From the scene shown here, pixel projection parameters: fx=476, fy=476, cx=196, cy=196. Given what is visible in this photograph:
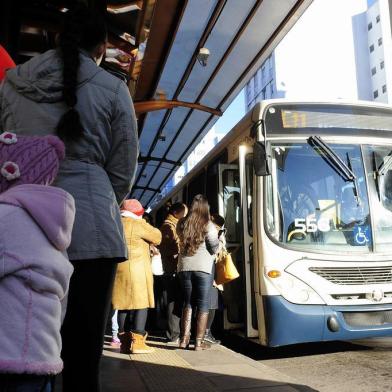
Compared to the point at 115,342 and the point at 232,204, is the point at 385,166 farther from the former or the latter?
the point at 115,342

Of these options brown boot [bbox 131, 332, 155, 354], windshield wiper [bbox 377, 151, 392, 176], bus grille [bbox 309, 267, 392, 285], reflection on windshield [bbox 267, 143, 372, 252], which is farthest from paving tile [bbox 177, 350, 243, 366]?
windshield wiper [bbox 377, 151, 392, 176]

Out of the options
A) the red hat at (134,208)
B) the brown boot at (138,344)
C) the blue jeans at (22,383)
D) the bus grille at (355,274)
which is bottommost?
the brown boot at (138,344)

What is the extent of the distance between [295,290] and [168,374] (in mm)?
1732

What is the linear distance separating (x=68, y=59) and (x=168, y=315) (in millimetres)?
5311

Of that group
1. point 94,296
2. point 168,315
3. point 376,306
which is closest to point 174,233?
point 168,315

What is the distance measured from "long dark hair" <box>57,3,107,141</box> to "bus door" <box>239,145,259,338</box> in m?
4.12

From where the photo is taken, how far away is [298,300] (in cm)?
532

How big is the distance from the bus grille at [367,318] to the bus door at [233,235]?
135 cm

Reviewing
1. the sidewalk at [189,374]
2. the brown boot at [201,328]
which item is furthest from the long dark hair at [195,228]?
the sidewalk at [189,374]

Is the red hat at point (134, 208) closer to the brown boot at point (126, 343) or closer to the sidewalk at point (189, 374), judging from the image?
the brown boot at point (126, 343)

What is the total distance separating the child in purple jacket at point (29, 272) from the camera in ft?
4.25

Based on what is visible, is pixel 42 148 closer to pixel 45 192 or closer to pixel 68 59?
pixel 45 192

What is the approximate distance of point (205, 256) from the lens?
5941mm

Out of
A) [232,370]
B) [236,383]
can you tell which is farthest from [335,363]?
[236,383]
